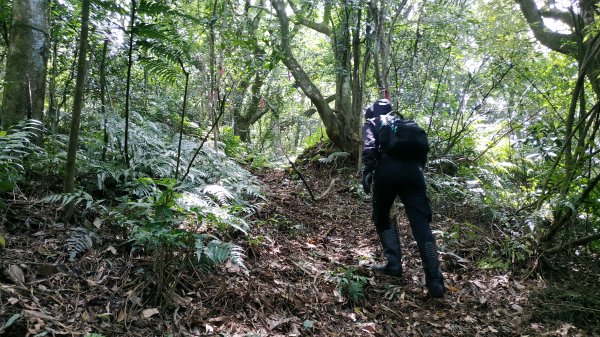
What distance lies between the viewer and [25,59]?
354 centimetres

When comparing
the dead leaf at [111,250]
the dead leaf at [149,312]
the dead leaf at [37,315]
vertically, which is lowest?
the dead leaf at [149,312]

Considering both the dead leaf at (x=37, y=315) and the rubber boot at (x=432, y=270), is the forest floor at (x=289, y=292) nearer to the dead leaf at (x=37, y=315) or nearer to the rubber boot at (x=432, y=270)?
the dead leaf at (x=37, y=315)

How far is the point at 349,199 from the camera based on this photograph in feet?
22.2

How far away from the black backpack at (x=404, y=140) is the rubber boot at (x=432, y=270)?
92cm

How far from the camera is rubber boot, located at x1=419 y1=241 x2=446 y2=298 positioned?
141 inches

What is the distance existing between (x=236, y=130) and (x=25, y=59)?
25.4 ft

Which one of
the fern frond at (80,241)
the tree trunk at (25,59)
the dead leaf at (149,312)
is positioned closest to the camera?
the dead leaf at (149,312)

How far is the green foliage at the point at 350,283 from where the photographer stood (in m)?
3.52

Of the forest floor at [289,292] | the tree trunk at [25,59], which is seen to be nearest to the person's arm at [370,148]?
the forest floor at [289,292]

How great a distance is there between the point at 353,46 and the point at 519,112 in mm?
3569

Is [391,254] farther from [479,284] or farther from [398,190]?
[479,284]

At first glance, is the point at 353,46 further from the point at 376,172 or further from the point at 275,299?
the point at 275,299

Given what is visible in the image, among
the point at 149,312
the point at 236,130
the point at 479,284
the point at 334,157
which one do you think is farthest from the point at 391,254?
the point at 236,130

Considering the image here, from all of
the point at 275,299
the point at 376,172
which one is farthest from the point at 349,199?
the point at 275,299
